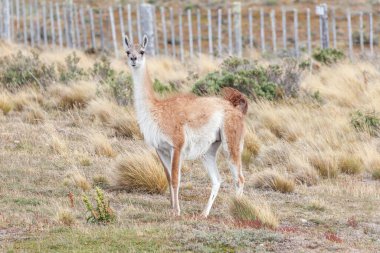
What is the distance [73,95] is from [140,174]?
6019 mm

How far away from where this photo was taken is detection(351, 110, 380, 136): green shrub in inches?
550

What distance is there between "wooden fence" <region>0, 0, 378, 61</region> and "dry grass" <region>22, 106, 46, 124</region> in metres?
6.61

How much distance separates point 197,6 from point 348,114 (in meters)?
22.0

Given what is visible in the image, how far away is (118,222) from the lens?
28.8ft

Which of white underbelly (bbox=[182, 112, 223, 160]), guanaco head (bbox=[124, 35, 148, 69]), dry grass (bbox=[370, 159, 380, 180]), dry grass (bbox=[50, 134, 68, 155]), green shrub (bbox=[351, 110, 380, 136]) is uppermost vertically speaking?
guanaco head (bbox=[124, 35, 148, 69])

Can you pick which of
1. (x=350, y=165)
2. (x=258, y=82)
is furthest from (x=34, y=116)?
(x=350, y=165)

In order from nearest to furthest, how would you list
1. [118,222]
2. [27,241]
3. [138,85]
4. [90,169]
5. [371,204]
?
[27,241], [118,222], [138,85], [371,204], [90,169]

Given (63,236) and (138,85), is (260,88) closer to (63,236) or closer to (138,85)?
(138,85)

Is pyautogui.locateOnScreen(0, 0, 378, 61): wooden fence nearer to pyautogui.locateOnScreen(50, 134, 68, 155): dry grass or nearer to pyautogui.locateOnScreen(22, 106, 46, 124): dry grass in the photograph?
pyautogui.locateOnScreen(22, 106, 46, 124): dry grass

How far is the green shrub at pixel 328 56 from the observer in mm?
19953

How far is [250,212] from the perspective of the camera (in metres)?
9.09

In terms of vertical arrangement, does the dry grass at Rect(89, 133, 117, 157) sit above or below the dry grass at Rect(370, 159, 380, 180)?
above

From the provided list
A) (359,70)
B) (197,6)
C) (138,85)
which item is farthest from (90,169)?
(197,6)

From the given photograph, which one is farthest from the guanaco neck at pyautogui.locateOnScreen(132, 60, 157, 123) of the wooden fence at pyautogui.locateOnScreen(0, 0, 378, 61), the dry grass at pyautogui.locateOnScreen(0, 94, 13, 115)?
the wooden fence at pyautogui.locateOnScreen(0, 0, 378, 61)
